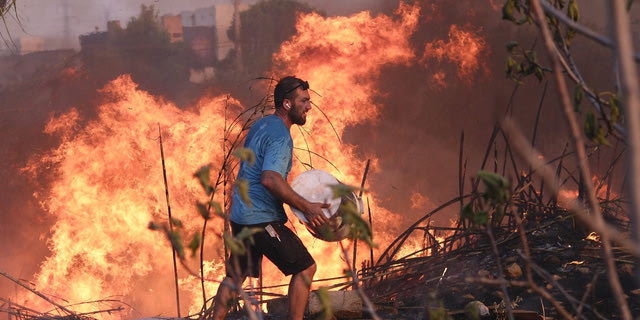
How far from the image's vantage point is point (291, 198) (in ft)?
11.1

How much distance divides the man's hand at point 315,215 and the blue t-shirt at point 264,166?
0.83 feet

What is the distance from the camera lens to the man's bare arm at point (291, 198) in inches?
133

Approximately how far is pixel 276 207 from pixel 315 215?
35 centimetres

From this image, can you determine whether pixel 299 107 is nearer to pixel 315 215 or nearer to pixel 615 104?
pixel 315 215

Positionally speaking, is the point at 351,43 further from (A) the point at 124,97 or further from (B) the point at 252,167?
(B) the point at 252,167

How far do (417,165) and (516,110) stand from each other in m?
3.08

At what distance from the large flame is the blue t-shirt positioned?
9651mm

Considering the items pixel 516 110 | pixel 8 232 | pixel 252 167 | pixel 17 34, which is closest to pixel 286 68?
pixel 516 110

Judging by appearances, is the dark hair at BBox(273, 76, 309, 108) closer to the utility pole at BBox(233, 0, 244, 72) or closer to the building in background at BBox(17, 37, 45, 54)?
the utility pole at BBox(233, 0, 244, 72)

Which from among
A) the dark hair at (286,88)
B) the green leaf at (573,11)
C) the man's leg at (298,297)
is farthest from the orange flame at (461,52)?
the green leaf at (573,11)

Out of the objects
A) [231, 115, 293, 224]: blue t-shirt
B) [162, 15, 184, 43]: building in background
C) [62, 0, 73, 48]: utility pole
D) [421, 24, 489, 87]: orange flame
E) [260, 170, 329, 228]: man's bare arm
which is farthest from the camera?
[162, 15, 184, 43]: building in background

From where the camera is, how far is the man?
3.42 m

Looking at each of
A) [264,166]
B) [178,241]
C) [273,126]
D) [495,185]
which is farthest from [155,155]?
[495,185]

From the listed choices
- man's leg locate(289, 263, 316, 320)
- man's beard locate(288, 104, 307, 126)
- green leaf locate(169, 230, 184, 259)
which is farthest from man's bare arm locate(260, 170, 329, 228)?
green leaf locate(169, 230, 184, 259)
